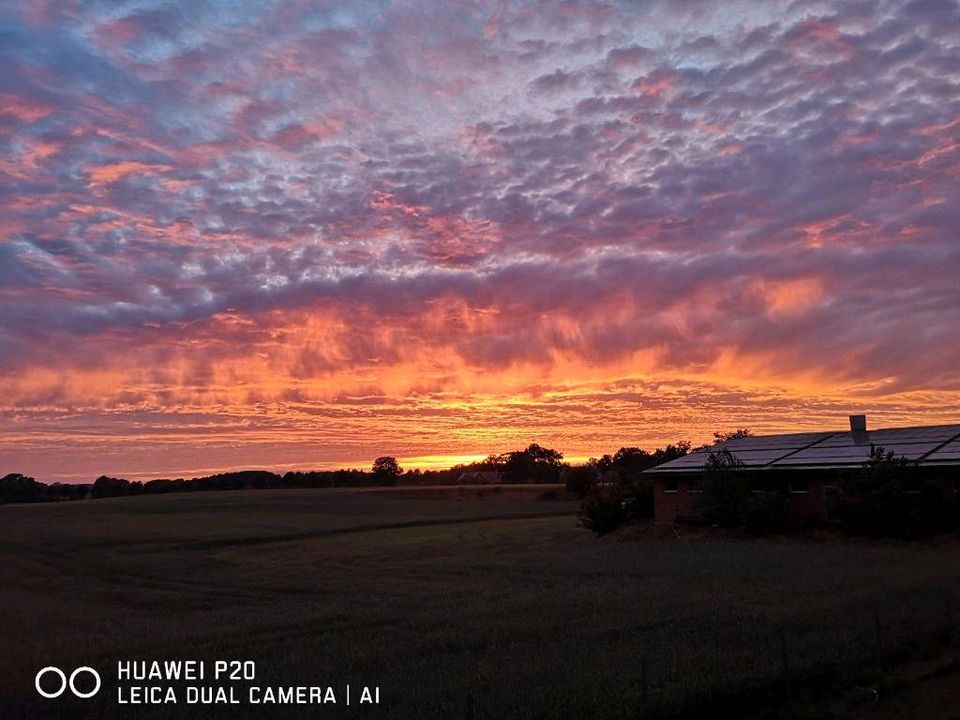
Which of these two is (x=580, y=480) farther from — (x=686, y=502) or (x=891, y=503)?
(x=891, y=503)

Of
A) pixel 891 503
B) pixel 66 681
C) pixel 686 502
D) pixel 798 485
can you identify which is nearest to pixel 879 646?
pixel 66 681

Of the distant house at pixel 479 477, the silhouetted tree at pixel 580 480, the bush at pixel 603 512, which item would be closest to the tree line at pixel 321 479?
the distant house at pixel 479 477

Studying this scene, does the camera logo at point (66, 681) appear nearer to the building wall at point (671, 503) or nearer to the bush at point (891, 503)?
the bush at point (891, 503)

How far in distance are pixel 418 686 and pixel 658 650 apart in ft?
18.3

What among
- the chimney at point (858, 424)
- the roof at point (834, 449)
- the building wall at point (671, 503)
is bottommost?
the building wall at point (671, 503)

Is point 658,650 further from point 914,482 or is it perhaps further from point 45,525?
point 45,525

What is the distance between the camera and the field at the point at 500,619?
1473cm

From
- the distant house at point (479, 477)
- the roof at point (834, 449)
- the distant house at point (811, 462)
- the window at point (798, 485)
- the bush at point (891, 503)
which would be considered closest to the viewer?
the bush at point (891, 503)

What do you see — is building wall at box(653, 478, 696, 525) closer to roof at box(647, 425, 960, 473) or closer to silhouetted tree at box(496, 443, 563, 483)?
roof at box(647, 425, 960, 473)

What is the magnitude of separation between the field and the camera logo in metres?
0.26

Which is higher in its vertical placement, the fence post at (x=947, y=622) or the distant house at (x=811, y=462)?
the distant house at (x=811, y=462)

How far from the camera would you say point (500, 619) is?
875 inches

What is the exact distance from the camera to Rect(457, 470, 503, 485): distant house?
561 feet

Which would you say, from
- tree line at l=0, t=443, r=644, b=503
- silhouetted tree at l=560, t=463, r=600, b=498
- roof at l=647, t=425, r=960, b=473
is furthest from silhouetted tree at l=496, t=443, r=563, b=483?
roof at l=647, t=425, r=960, b=473
